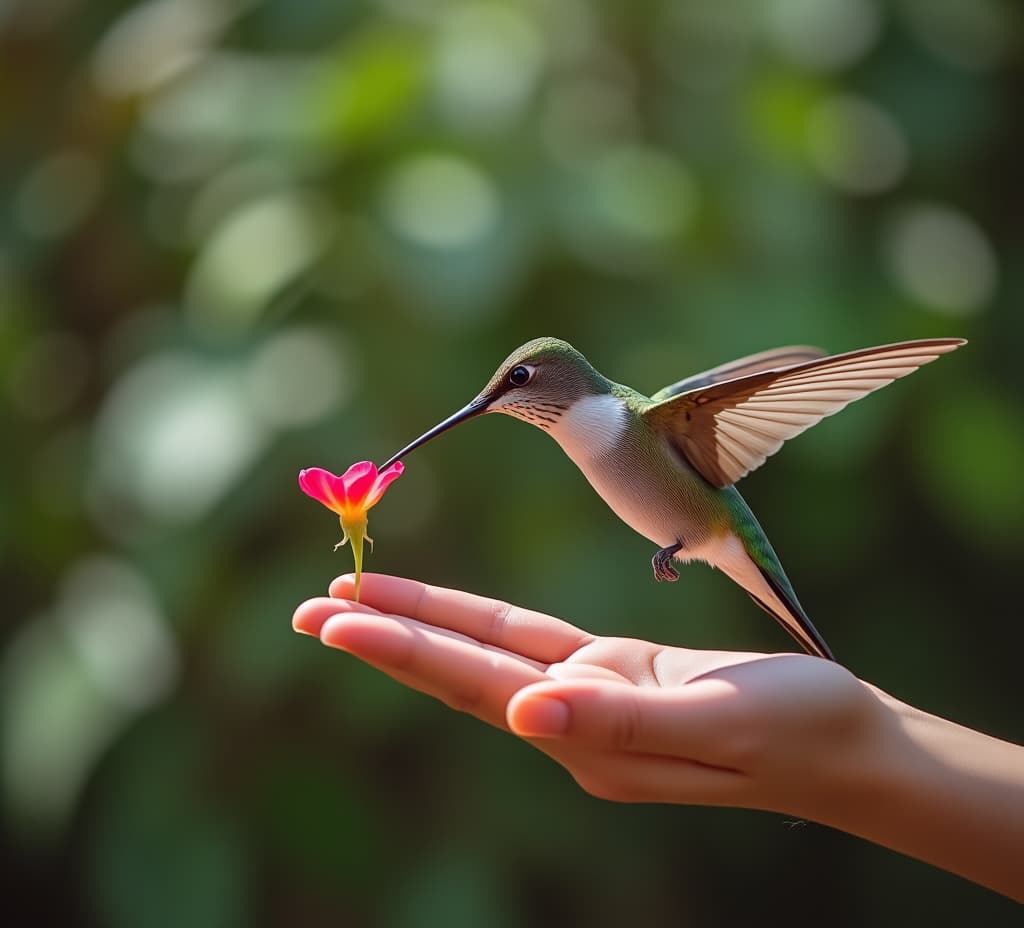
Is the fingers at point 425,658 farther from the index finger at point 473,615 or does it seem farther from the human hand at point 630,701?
the index finger at point 473,615

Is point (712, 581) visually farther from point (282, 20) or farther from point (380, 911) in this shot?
point (282, 20)

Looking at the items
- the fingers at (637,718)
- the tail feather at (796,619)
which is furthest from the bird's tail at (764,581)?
the fingers at (637,718)

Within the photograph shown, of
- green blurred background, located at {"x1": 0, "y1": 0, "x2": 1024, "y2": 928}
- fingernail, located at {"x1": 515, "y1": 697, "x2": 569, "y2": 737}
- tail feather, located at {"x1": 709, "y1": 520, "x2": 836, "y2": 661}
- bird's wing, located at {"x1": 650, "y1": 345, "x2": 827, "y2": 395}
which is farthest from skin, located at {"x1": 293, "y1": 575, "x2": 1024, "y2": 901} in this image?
green blurred background, located at {"x1": 0, "y1": 0, "x2": 1024, "y2": 928}

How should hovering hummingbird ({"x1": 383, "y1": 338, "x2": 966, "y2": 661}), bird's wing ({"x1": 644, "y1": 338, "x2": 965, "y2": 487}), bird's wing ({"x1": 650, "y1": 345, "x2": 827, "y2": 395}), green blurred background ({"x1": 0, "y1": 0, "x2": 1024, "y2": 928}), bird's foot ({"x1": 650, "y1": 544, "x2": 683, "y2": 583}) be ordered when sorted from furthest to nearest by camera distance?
green blurred background ({"x1": 0, "y1": 0, "x2": 1024, "y2": 928}) → bird's wing ({"x1": 650, "y1": 345, "x2": 827, "y2": 395}) → bird's foot ({"x1": 650, "y1": 544, "x2": 683, "y2": 583}) → hovering hummingbird ({"x1": 383, "y1": 338, "x2": 966, "y2": 661}) → bird's wing ({"x1": 644, "y1": 338, "x2": 965, "y2": 487})

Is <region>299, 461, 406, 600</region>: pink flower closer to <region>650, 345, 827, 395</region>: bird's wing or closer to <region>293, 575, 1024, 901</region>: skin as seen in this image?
<region>293, 575, 1024, 901</region>: skin

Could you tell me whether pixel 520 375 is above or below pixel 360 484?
above

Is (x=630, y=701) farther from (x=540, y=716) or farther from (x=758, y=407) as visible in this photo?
(x=758, y=407)

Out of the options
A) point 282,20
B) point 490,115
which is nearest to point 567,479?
point 490,115

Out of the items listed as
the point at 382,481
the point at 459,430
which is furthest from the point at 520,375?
the point at 459,430
